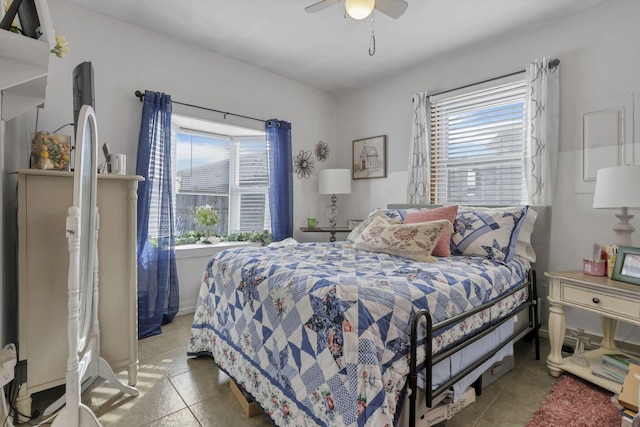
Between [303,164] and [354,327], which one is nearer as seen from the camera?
[354,327]

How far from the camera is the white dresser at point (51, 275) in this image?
60.8 inches

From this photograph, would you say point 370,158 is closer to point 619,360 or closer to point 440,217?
point 440,217

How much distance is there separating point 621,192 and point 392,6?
71.7 inches

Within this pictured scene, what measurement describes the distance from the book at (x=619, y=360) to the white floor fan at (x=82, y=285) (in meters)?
2.70

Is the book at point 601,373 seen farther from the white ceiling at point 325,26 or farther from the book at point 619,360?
the white ceiling at point 325,26

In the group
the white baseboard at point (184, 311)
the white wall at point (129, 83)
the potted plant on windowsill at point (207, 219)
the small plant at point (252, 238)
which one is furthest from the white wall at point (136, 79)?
the white baseboard at point (184, 311)

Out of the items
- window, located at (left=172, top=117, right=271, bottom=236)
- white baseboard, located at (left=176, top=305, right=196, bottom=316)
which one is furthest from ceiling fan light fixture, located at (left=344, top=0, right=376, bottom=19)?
white baseboard, located at (left=176, top=305, right=196, bottom=316)

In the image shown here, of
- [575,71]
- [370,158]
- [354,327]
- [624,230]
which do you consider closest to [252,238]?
[370,158]

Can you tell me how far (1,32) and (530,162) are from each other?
3268mm

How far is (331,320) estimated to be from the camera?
123 cm

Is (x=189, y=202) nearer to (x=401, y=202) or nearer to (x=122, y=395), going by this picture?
(x=122, y=395)

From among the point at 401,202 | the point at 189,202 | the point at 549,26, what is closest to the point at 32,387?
the point at 189,202

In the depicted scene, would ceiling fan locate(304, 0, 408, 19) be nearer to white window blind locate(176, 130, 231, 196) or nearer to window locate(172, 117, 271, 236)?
window locate(172, 117, 271, 236)

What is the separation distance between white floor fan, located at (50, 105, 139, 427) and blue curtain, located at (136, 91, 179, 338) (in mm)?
1036
